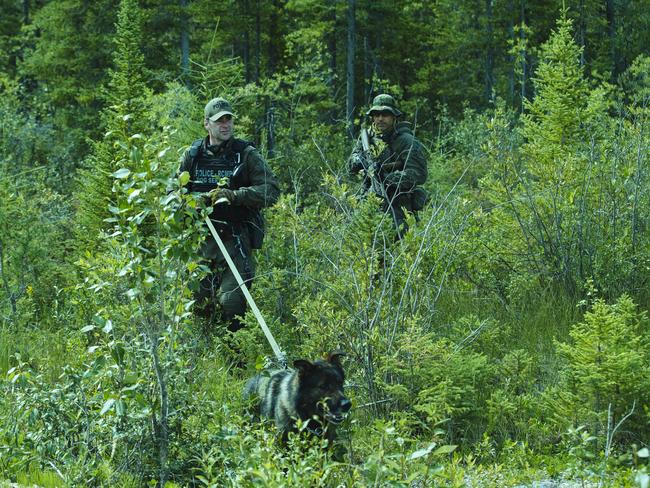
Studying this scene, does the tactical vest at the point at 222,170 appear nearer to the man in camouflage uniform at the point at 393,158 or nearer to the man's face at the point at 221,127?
the man's face at the point at 221,127

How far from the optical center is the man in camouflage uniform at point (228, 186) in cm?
777

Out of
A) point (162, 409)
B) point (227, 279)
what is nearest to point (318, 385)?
point (162, 409)

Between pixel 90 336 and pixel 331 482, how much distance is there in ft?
13.9

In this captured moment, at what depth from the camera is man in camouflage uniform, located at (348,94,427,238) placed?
29.4 ft

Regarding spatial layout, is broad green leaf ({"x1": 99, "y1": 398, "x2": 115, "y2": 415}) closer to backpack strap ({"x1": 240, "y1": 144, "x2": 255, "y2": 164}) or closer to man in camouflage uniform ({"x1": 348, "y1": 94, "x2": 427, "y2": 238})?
backpack strap ({"x1": 240, "y1": 144, "x2": 255, "y2": 164})

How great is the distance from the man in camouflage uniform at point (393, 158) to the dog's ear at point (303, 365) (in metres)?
4.04

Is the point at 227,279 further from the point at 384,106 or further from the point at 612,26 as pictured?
the point at 612,26

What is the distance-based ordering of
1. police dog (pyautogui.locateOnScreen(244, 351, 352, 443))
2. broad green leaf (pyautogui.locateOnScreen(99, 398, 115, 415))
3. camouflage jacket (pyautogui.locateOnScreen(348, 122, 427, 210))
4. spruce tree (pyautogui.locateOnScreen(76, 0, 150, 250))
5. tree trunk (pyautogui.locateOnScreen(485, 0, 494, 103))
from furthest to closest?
1. tree trunk (pyautogui.locateOnScreen(485, 0, 494, 103))
2. spruce tree (pyautogui.locateOnScreen(76, 0, 150, 250))
3. camouflage jacket (pyautogui.locateOnScreen(348, 122, 427, 210))
4. police dog (pyautogui.locateOnScreen(244, 351, 352, 443))
5. broad green leaf (pyautogui.locateOnScreen(99, 398, 115, 415))

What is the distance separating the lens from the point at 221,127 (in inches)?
307

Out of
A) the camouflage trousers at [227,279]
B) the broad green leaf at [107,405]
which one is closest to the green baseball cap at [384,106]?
the camouflage trousers at [227,279]

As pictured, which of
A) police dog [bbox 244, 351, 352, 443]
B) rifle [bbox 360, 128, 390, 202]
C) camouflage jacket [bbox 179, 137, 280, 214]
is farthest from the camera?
rifle [bbox 360, 128, 390, 202]

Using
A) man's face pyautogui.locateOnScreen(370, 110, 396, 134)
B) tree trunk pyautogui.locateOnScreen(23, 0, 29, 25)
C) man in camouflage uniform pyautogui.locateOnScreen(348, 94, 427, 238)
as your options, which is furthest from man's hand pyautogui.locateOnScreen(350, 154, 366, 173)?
tree trunk pyautogui.locateOnScreen(23, 0, 29, 25)

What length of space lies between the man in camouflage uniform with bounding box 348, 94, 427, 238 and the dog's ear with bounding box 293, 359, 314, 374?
4040mm

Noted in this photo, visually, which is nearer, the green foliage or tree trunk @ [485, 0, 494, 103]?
the green foliage
